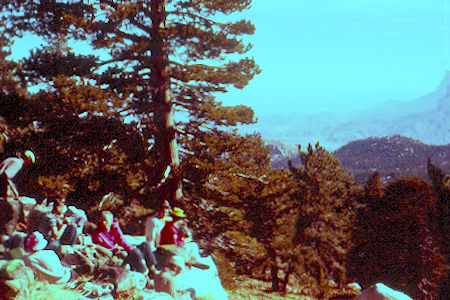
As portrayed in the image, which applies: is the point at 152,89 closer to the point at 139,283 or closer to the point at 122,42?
the point at 122,42

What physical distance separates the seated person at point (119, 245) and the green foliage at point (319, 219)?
12.9 m

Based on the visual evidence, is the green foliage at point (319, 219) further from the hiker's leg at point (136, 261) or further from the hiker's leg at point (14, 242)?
the hiker's leg at point (14, 242)

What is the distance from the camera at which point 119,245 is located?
27.2 feet

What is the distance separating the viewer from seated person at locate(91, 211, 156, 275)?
292 inches

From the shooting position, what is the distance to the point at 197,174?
1317cm

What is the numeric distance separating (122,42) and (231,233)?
25.4ft

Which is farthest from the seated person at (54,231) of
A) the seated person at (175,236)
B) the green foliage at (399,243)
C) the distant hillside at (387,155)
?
the distant hillside at (387,155)

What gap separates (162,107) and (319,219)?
1270 centimetres

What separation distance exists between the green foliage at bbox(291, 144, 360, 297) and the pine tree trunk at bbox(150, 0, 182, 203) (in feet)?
30.0

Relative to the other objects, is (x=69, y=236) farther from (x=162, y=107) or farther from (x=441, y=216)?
(x=441, y=216)

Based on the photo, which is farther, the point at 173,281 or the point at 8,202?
the point at 173,281

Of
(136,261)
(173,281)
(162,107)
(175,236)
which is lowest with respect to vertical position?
(173,281)

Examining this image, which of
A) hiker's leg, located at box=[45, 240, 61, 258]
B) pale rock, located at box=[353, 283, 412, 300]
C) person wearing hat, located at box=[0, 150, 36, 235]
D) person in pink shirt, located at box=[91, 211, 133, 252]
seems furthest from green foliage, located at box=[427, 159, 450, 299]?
person wearing hat, located at box=[0, 150, 36, 235]

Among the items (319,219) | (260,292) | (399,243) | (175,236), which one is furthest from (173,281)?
(399,243)
